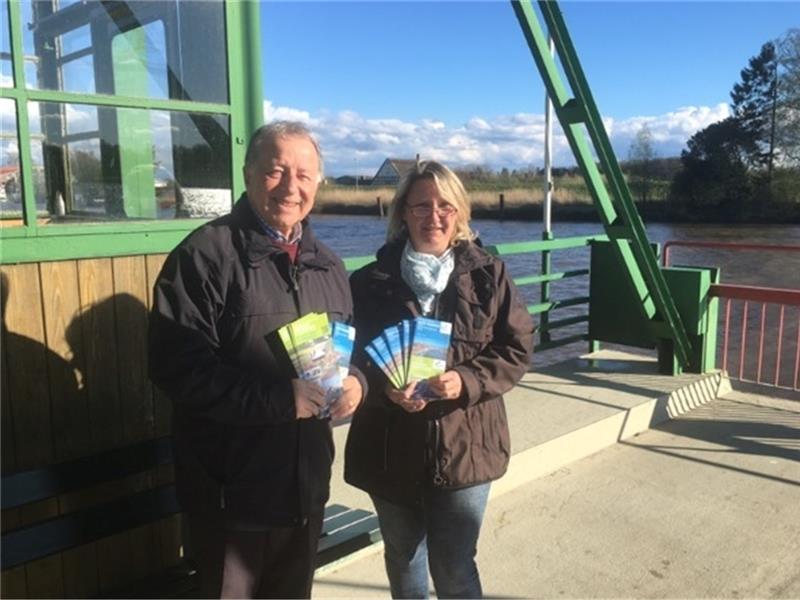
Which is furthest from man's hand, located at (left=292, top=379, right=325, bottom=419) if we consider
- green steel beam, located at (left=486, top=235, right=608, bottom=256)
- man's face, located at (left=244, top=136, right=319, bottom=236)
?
green steel beam, located at (left=486, top=235, right=608, bottom=256)

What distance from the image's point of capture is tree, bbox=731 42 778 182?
47312 mm

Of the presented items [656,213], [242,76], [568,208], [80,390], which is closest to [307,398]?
[80,390]

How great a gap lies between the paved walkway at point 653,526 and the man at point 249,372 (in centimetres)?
121

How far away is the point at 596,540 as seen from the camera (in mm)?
3541

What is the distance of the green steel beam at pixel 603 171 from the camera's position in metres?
5.29

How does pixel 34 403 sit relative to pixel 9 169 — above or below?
below

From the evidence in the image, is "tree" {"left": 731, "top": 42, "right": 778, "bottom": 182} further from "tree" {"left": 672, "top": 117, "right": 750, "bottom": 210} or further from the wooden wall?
the wooden wall

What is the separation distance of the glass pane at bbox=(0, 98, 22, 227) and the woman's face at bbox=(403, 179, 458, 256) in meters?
1.26

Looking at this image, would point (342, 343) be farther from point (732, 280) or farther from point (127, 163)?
point (732, 280)

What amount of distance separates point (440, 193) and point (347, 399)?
71cm

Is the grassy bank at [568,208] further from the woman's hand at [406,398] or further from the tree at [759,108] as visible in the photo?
the woman's hand at [406,398]

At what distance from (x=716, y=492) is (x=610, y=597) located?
1302mm

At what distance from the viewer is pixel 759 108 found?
158ft

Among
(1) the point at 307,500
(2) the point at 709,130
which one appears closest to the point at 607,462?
(1) the point at 307,500
